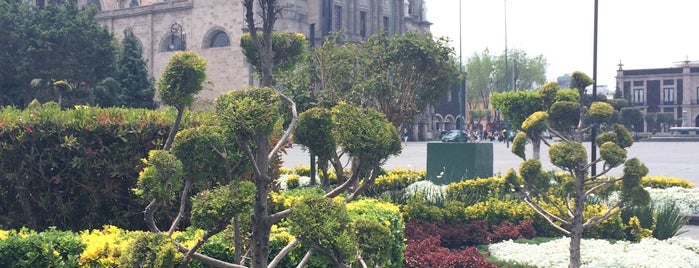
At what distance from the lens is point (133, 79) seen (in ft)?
145

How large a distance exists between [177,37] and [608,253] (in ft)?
167

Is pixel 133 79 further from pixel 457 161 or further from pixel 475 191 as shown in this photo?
pixel 475 191

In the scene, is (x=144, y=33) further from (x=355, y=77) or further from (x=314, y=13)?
(x=355, y=77)

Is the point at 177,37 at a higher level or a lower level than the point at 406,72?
higher

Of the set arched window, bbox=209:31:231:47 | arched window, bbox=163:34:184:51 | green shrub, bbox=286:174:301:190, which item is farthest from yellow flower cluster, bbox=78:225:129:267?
arched window, bbox=163:34:184:51

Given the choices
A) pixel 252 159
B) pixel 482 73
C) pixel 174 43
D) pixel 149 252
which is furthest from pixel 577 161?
pixel 482 73

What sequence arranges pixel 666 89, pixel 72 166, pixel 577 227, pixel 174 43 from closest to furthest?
1. pixel 72 166
2. pixel 577 227
3. pixel 174 43
4. pixel 666 89

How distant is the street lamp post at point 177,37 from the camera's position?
2242 inches

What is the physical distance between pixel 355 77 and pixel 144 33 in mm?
42892

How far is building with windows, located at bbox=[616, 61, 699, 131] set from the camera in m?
98.4

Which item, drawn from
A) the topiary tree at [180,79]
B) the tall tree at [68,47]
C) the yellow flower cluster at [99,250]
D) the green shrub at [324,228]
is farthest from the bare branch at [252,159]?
the tall tree at [68,47]

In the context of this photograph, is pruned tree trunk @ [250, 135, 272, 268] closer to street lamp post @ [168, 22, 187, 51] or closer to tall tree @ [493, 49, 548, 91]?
street lamp post @ [168, 22, 187, 51]

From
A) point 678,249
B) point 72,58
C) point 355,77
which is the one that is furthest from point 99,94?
point 678,249

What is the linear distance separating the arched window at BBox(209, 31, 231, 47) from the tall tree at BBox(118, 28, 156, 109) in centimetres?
1091
